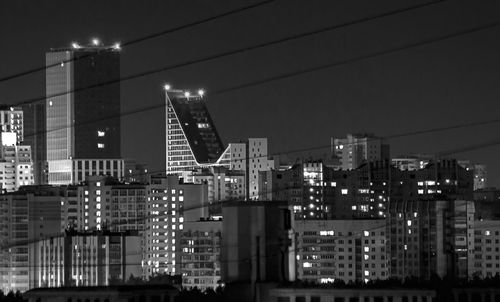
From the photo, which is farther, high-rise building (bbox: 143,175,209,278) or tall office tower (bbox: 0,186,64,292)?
high-rise building (bbox: 143,175,209,278)

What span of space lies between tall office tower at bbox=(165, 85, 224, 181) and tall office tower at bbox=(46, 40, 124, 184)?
7.42ft

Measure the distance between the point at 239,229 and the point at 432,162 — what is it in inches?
1753

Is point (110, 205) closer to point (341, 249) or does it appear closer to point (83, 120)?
point (341, 249)

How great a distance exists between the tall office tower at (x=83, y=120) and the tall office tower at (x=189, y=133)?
226 centimetres

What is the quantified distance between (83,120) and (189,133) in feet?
20.2

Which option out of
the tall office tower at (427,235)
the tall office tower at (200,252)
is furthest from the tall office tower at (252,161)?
the tall office tower at (427,235)

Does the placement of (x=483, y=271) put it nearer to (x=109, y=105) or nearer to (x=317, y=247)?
(x=317, y=247)

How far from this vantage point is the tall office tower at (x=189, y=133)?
67438 mm

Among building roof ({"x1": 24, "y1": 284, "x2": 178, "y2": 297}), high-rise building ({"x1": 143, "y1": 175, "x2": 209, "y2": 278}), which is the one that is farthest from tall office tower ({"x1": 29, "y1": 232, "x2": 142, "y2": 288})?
building roof ({"x1": 24, "y1": 284, "x2": 178, "y2": 297})

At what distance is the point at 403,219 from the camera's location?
40500mm

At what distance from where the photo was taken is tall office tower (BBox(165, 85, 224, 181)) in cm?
6744

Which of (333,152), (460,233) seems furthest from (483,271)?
(333,152)

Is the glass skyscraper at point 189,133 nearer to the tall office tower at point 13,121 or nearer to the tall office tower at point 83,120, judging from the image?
the tall office tower at point 83,120

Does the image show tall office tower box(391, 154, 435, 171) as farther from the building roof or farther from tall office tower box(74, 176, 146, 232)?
the building roof
